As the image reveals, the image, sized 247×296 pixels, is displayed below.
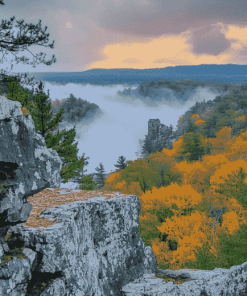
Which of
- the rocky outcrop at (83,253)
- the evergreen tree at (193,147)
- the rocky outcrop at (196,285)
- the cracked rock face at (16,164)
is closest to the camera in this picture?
the cracked rock face at (16,164)

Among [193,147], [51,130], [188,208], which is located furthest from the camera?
[193,147]

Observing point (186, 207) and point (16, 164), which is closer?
point (16, 164)

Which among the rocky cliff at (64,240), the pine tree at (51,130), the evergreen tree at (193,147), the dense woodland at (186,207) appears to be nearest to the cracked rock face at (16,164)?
the rocky cliff at (64,240)

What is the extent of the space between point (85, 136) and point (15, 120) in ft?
531

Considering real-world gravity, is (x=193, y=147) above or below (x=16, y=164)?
below

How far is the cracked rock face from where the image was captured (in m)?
6.33

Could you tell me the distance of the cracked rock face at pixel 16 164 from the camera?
249 inches

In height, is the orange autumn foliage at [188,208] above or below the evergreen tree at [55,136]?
below

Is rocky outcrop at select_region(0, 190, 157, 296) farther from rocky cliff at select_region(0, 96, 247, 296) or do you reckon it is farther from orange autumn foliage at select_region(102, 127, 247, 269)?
orange autumn foliage at select_region(102, 127, 247, 269)

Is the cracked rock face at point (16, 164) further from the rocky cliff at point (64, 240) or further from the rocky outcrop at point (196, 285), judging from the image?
the rocky outcrop at point (196, 285)

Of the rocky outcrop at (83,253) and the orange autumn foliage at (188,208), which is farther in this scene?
the orange autumn foliage at (188,208)

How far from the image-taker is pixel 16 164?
6.62 m

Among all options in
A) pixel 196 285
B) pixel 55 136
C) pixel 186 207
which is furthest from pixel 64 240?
pixel 186 207

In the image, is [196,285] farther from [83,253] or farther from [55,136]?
[55,136]
